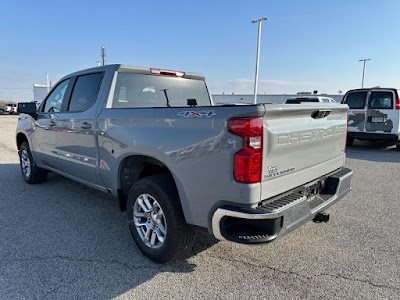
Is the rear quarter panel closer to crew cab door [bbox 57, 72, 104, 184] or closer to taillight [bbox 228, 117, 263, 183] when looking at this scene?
taillight [bbox 228, 117, 263, 183]

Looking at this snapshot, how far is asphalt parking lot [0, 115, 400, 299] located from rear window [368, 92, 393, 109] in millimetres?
6494

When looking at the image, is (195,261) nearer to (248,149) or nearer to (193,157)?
(193,157)

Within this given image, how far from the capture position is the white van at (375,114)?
32.2ft

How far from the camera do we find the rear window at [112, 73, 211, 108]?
3.80 meters

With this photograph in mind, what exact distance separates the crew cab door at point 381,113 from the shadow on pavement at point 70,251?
8.89 meters

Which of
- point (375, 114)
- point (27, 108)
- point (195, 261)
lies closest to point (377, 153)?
point (375, 114)

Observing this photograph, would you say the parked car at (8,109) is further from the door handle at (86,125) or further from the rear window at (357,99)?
the door handle at (86,125)

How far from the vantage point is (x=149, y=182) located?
2.98 m

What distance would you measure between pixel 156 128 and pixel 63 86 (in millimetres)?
2639

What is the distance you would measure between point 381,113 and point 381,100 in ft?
1.51

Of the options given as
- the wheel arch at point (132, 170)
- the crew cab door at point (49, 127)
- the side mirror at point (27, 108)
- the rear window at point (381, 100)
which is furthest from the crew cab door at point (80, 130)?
the rear window at point (381, 100)

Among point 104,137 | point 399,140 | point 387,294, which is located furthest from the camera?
point 399,140

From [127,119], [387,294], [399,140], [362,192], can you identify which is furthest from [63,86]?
[399,140]

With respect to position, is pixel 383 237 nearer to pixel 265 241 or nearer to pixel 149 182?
pixel 265 241
